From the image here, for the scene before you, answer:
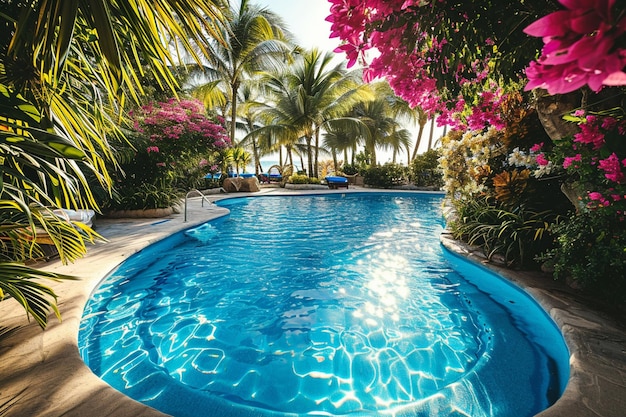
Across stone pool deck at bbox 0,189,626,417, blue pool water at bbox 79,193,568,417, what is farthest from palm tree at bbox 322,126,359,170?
stone pool deck at bbox 0,189,626,417

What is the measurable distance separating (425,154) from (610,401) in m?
17.4

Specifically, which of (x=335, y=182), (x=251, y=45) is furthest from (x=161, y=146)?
(x=335, y=182)

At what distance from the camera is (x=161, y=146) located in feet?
23.9

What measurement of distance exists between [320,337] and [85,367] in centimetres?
175

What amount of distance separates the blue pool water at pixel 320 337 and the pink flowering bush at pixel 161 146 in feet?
9.56

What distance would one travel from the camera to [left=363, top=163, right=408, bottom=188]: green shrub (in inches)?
747

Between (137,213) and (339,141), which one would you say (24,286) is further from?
(339,141)

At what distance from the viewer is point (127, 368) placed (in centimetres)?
218

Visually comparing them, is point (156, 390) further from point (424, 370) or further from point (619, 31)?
point (619, 31)

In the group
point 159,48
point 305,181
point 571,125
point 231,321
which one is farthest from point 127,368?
point 305,181

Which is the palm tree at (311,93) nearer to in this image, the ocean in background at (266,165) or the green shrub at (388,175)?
the green shrub at (388,175)

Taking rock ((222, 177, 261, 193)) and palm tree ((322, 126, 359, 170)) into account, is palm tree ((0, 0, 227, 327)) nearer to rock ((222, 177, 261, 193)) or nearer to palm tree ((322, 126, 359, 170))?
rock ((222, 177, 261, 193))

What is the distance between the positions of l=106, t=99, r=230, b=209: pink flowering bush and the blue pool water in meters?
2.91

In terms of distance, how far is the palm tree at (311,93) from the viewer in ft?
56.4
